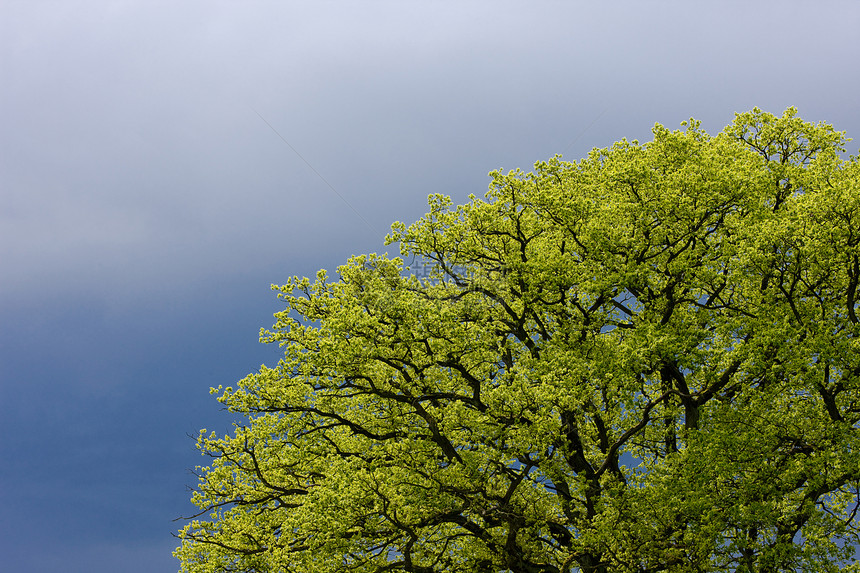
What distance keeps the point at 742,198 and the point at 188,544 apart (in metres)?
21.3

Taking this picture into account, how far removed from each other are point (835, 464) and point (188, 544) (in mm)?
19903

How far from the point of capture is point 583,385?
19.2 m

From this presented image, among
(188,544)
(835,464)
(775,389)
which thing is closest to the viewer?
(835,464)

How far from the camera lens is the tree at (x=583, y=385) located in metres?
18.2

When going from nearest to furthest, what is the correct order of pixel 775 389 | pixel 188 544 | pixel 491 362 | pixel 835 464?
pixel 835 464 < pixel 775 389 < pixel 491 362 < pixel 188 544

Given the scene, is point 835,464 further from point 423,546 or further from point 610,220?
point 423,546

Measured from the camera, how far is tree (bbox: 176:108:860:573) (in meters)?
18.2

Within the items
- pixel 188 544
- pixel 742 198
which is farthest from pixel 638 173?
pixel 188 544

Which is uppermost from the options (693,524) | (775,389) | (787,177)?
(787,177)

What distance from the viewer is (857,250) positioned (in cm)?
1825

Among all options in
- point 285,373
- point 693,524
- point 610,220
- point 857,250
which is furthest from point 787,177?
point 285,373

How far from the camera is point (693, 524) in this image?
18.8 metres

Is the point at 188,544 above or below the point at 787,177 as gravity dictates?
below

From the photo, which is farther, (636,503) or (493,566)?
(493,566)
